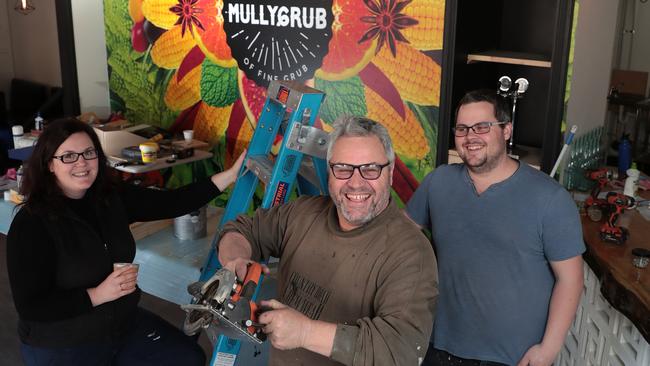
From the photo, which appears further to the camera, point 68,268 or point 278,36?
point 278,36

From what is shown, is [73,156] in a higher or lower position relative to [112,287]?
higher

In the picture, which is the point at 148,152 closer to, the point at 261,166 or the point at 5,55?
the point at 261,166

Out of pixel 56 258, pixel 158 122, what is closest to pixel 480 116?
pixel 56 258

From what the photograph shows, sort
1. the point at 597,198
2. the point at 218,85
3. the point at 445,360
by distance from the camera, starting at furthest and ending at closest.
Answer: the point at 218,85
the point at 597,198
the point at 445,360

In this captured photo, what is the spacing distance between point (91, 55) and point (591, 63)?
3470 mm

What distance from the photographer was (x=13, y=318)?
3.60 meters

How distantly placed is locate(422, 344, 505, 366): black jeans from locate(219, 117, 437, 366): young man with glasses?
1.82 ft

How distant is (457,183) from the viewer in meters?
2.01

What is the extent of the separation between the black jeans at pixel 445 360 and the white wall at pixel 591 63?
1.49 m

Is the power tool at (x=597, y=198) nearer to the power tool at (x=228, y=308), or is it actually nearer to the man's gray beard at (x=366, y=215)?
the man's gray beard at (x=366, y=215)

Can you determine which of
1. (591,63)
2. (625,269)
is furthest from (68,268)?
(591,63)

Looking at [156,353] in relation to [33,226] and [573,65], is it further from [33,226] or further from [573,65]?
[573,65]

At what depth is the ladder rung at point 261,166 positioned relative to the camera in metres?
2.41

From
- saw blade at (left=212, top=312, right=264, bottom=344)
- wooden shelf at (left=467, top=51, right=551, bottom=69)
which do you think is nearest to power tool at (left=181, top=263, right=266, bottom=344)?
saw blade at (left=212, top=312, right=264, bottom=344)
